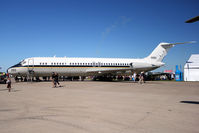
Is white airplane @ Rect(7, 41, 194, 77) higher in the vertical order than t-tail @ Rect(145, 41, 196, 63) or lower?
lower

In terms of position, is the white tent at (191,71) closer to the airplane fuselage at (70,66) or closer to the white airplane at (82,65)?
the white airplane at (82,65)

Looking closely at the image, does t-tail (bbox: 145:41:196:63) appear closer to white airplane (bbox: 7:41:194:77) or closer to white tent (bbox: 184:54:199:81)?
white airplane (bbox: 7:41:194:77)

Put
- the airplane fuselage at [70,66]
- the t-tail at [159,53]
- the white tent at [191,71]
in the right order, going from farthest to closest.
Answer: the white tent at [191,71] → the t-tail at [159,53] → the airplane fuselage at [70,66]

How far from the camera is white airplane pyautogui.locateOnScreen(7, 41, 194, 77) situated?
2639 centimetres

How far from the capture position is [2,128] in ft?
15.0

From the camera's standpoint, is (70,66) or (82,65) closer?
(70,66)

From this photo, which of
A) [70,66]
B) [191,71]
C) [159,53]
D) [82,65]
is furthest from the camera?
[191,71]

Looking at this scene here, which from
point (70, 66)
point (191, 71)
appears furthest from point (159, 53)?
point (70, 66)

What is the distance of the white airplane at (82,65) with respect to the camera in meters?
26.4

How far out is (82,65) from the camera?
93.8 ft

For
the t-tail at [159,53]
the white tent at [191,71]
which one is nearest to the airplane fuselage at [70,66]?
the t-tail at [159,53]

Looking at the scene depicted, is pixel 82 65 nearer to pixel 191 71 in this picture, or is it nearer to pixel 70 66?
pixel 70 66

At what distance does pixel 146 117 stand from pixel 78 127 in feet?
7.69

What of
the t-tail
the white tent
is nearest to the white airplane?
the t-tail
